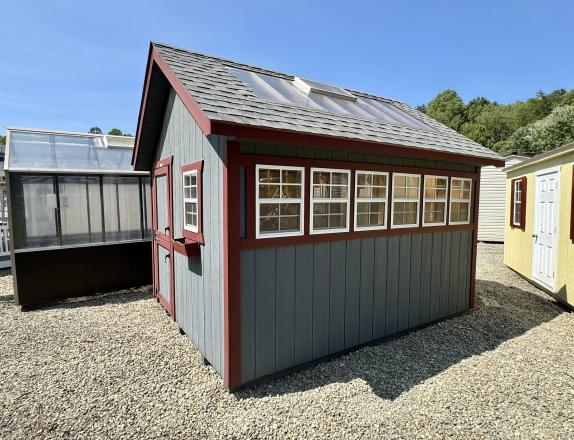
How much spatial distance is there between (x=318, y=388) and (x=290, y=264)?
128 centimetres

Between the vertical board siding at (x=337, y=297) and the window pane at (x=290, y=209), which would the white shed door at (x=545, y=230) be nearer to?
the vertical board siding at (x=337, y=297)

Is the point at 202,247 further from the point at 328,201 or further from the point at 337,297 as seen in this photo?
the point at 337,297

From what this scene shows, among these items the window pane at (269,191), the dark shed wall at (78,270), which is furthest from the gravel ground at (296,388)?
the window pane at (269,191)

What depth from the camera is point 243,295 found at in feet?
9.91

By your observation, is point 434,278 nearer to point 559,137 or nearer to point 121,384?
point 121,384

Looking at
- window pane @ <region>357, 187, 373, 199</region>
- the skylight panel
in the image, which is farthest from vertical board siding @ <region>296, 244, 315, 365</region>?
the skylight panel

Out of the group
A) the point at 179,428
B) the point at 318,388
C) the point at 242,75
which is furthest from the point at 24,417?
the point at 242,75

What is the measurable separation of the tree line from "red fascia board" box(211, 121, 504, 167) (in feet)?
89.6

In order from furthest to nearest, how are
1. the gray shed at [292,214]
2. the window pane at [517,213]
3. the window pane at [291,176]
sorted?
1. the window pane at [517,213]
2. the window pane at [291,176]
3. the gray shed at [292,214]

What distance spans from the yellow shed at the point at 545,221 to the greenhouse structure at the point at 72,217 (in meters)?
8.23

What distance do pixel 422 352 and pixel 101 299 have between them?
583cm

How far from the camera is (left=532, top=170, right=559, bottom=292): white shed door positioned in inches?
233

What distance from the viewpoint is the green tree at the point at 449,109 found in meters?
36.4

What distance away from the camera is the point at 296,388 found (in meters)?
3.08
